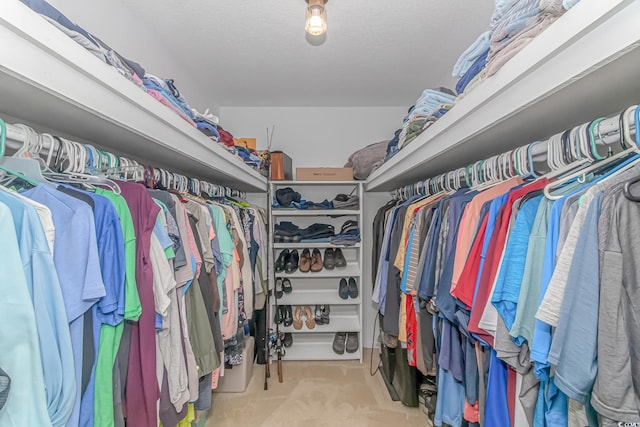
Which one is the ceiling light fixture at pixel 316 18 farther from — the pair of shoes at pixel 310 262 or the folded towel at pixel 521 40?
the pair of shoes at pixel 310 262

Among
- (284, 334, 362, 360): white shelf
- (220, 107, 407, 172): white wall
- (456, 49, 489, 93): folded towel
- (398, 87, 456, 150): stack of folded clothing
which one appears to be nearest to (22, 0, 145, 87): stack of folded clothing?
(456, 49, 489, 93): folded towel

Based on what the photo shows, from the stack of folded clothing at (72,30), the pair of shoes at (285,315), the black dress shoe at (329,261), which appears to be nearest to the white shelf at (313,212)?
the black dress shoe at (329,261)

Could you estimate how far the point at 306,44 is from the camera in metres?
1.90

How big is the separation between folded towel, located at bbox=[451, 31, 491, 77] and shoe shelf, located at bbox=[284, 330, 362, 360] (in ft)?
7.28

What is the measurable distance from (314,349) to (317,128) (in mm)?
1927

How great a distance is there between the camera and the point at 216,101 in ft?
9.05

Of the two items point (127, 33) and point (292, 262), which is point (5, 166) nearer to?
point (127, 33)

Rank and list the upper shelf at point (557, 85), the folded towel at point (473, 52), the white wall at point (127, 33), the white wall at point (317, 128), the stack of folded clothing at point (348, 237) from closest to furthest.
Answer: the upper shelf at point (557, 85)
the folded towel at point (473, 52)
the white wall at point (127, 33)
the stack of folded clothing at point (348, 237)
the white wall at point (317, 128)

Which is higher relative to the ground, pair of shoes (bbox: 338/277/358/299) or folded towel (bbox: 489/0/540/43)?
folded towel (bbox: 489/0/540/43)

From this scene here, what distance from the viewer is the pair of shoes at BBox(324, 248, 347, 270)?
2.69 meters

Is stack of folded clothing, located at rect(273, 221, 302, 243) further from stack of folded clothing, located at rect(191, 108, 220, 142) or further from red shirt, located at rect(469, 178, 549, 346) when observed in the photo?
red shirt, located at rect(469, 178, 549, 346)

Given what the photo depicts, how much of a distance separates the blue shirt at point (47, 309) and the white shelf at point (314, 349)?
2.23 meters

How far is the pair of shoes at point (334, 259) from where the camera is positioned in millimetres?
2693

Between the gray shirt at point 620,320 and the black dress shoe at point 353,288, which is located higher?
the gray shirt at point 620,320
